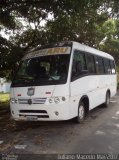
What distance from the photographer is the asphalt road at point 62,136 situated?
21.3 ft

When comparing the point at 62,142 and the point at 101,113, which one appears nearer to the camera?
the point at 62,142

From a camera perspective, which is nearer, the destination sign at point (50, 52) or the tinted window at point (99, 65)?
the destination sign at point (50, 52)

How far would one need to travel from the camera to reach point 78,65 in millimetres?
8891

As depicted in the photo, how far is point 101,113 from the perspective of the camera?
36.9ft

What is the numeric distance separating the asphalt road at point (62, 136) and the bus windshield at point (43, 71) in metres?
1.55

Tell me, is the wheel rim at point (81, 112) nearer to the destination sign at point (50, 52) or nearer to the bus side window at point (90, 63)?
the bus side window at point (90, 63)

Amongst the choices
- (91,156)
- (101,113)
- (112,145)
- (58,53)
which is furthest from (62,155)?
(101,113)

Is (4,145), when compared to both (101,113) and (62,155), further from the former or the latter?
(101,113)

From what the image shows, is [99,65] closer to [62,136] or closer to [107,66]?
[107,66]

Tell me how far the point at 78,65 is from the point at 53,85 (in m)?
1.36

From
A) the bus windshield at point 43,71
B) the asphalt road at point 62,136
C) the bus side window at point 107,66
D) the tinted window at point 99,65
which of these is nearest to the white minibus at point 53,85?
the bus windshield at point 43,71

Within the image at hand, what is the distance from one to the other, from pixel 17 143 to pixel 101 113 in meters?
5.05

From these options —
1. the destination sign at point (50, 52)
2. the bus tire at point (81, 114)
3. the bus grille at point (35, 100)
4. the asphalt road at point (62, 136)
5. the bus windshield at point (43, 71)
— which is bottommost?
the asphalt road at point (62, 136)

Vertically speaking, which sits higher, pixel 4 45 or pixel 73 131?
pixel 4 45
